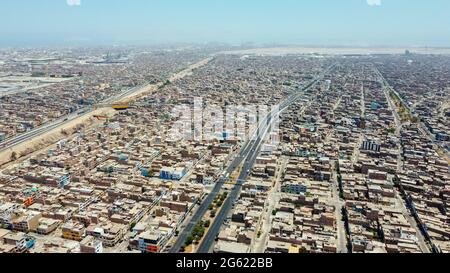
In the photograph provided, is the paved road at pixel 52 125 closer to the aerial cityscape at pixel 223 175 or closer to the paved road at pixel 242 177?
the aerial cityscape at pixel 223 175

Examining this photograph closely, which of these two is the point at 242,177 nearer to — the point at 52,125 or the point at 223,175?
the point at 223,175

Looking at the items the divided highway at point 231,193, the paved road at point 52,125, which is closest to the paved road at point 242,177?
the divided highway at point 231,193

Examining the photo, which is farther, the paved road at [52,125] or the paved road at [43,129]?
the paved road at [52,125]

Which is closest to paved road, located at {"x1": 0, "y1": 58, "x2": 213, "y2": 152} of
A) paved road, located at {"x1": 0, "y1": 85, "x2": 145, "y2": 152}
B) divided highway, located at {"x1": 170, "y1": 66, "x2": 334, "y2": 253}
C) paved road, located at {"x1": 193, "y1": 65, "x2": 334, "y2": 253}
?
paved road, located at {"x1": 0, "y1": 85, "x2": 145, "y2": 152}

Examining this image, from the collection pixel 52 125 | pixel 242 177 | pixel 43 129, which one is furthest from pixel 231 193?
pixel 52 125

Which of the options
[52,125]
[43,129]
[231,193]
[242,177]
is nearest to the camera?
[231,193]

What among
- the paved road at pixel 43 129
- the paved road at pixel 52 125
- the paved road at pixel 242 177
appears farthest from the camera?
the paved road at pixel 52 125

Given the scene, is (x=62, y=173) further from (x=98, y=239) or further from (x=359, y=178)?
(x=359, y=178)

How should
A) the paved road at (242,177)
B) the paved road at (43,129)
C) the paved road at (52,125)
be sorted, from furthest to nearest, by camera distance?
1. the paved road at (52,125)
2. the paved road at (43,129)
3. the paved road at (242,177)

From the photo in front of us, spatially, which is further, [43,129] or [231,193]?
[43,129]

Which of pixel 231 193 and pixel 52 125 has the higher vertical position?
pixel 52 125
